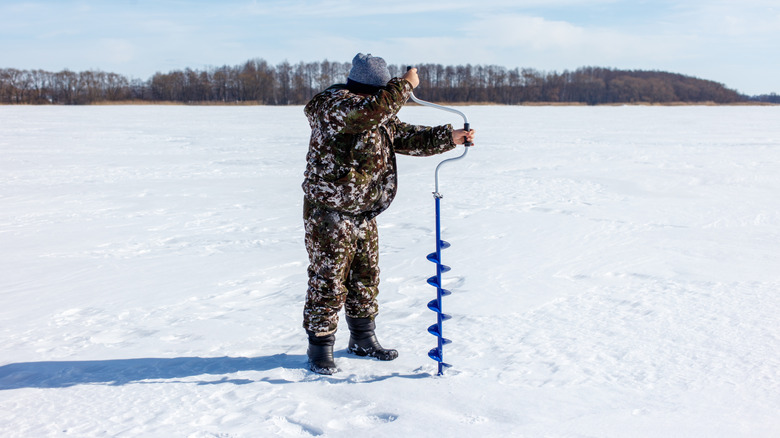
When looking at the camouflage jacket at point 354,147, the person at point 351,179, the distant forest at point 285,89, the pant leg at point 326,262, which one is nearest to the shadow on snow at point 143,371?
the person at point 351,179

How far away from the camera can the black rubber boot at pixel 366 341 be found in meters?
3.36

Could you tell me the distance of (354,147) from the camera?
2938 millimetres

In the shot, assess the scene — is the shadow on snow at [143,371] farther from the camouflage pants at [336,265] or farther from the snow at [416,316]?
the camouflage pants at [336,265]

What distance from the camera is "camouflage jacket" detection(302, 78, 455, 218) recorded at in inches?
110

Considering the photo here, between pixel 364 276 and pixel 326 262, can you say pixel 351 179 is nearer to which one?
pixel 326 262

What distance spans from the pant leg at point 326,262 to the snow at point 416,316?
31 cm

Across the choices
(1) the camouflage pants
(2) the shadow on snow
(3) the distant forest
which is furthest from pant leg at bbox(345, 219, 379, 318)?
(3) the distant forest

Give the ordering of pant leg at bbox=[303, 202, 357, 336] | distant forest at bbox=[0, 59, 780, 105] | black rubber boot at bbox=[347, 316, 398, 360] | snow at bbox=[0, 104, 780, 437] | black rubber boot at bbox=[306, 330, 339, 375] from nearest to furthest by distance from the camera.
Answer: snow at bbox=[0, 104, 780, 437], pant leg at bbox=[303, 202, 357, 336], black rubber boot at bbox=[306, 330, 339, 375], black rubber boot at bbox=[347, 316, 398, 360], distant forest at bbox=[0, 59, 780, 105]

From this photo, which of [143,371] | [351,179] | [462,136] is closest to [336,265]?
[351,179]

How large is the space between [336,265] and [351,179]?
1.49ft

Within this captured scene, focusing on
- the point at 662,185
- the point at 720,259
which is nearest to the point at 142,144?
the point at 662,185

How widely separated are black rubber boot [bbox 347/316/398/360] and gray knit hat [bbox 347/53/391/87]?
1.30 metres

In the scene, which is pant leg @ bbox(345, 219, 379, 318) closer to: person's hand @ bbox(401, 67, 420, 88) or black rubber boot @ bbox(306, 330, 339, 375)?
black rubber boot @ bbox(306, 330, 339, 375)

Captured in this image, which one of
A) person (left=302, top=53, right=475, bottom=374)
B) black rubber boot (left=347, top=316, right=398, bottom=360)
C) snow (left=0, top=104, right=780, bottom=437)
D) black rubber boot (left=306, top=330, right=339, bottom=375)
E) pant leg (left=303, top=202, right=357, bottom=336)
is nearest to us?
snow (left=0, top=104, right=780, bottom=437)
